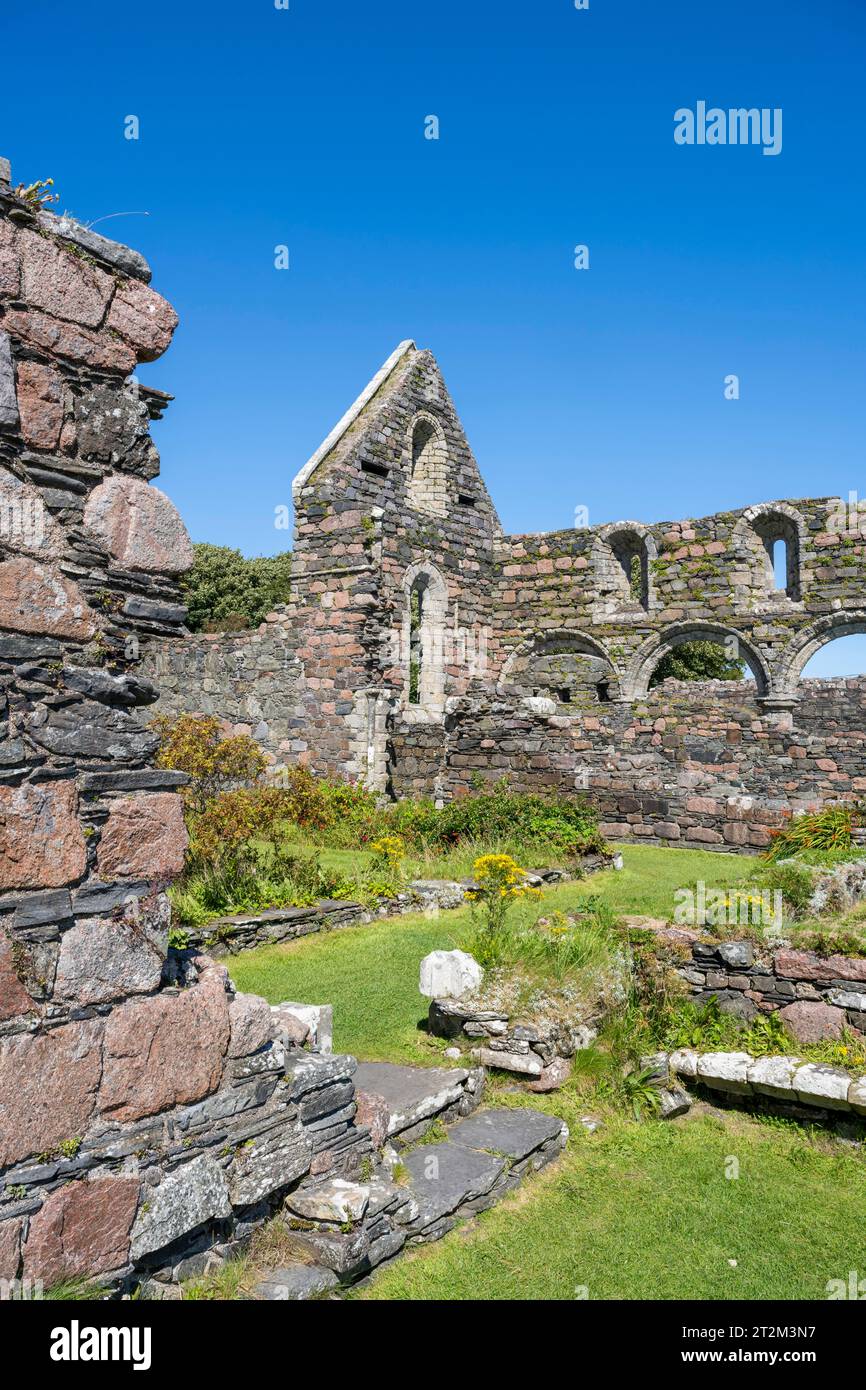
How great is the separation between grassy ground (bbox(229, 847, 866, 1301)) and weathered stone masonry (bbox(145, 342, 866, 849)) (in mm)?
8342

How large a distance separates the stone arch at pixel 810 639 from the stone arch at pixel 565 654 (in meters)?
3.81

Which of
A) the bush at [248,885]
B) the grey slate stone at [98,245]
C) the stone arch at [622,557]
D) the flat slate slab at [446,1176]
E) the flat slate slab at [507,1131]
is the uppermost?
the stone arch at [622,557]

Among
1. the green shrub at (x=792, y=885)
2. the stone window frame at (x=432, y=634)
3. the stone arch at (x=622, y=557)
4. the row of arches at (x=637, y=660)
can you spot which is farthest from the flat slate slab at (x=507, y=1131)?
the stone arch at (x=622, y=557)

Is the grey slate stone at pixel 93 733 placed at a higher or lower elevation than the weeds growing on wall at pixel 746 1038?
higher

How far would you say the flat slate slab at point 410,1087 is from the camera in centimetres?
532

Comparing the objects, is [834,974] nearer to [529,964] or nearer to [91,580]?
[529,964]

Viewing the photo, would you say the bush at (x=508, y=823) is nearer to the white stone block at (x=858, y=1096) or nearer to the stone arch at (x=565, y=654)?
the white stone block at (x=858, y=1096)

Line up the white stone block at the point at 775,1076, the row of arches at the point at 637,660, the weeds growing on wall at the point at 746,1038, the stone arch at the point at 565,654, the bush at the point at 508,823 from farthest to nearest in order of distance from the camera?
the stone arch at the point at 565,654 < the row of arches at the point at 637,660 < the bush at the point at 508,823 < the weeds growing on wall at the point at 746,1038 < the white stone block at the point at 775,1076

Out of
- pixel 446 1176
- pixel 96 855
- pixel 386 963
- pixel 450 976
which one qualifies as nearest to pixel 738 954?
pixel 450 976

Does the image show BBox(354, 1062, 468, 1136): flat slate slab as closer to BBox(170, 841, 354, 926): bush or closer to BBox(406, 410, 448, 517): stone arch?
BBox(170, 841, 354, 926): bush

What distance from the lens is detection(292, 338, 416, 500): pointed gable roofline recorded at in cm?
1839

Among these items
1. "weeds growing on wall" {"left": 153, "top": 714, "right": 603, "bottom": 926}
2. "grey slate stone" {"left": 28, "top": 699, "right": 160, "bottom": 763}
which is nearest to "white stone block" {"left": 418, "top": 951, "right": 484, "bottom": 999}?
"weeds growing on wall" {"left": 153, "top": 714, "right": 603, "bottom": 926}

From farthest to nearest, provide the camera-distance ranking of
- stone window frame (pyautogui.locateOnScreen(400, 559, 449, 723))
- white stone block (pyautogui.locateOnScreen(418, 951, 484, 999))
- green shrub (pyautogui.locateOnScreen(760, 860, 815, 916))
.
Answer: stone window frame (pyautogui.locateOnScreen(400, 559, 449, 723)) → green shrub (pyautogui.locateOnScreen(760, 860, 815, 916)) → white stone block (pyautogui.locateOnScreen(418, 951, 484, 999))

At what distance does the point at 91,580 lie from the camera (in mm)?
3898
